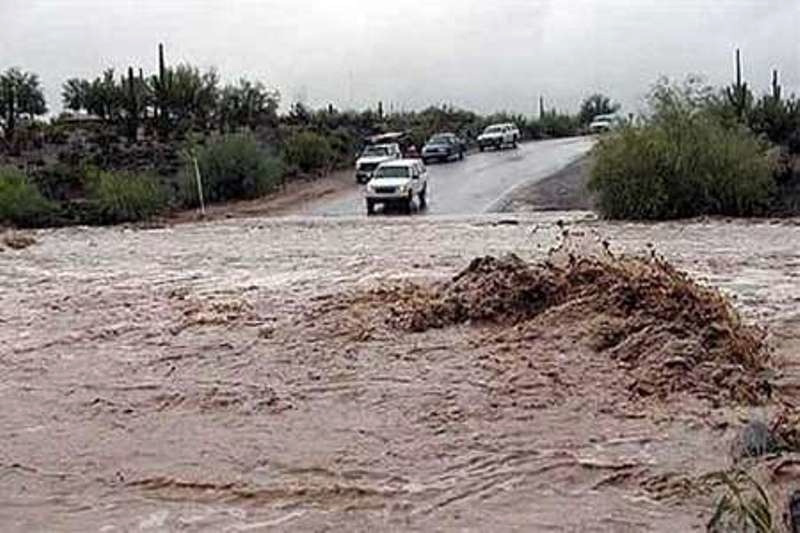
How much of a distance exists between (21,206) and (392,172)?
12435mm

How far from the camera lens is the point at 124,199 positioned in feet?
148

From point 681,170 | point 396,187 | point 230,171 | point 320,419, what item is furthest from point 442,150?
point 320,419

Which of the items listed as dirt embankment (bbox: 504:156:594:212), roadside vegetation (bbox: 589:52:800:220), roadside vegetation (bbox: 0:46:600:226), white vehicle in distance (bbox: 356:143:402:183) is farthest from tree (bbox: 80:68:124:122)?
roadside vegetation (bbox: 589:52:800:220)

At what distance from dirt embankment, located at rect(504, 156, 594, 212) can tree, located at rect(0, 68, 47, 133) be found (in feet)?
90.7

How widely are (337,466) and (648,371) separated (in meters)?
4.17

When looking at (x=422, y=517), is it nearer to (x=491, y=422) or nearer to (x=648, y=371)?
(x=491, y=422)

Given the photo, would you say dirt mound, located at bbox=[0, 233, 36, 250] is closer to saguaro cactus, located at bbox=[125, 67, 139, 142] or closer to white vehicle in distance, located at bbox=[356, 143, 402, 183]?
white vehicle in distance, located at bbox=[356, 143, 402, 183]

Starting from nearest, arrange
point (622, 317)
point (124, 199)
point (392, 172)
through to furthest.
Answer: point (622, 317) < point (124, 199) < point (392, 172)

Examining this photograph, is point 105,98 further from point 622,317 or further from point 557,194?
point 622,317

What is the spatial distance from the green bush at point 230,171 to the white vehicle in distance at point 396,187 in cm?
737

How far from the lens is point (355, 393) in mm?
14070

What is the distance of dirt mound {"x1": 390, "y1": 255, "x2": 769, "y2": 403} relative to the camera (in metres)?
13.6

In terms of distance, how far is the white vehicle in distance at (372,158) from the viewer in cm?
5897

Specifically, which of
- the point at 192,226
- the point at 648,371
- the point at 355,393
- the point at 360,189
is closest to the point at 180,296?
the point at 355,393
